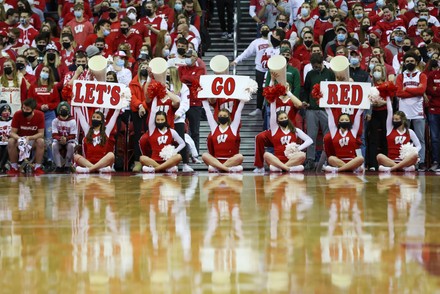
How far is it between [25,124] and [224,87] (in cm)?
293

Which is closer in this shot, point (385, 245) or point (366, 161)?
point (385, 245)

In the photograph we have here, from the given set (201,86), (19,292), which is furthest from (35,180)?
(19,292)

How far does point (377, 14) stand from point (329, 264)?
12340 millimetres

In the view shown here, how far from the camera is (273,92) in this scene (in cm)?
1412

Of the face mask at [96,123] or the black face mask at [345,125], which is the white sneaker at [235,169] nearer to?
the black face mask at [345,125]

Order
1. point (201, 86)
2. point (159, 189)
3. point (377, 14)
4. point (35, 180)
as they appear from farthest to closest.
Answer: point (377, 14)
point (201, 86)
point (35, 180)
point (159, 189)

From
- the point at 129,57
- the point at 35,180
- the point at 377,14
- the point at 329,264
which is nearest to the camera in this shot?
the point at 329,264

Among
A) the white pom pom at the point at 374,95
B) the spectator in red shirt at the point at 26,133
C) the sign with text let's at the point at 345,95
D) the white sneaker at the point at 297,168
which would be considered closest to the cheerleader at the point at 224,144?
the white sneaker at the point at 297,168

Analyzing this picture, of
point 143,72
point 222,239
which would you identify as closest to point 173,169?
point 143,72

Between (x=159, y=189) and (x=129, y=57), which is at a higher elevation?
(x=129, y=57)

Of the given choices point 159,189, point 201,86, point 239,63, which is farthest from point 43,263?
point 239,63

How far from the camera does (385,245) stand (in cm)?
636

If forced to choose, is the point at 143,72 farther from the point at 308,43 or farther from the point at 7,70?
the point at 308,43

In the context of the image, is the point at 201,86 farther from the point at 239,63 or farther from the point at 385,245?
the point at 385,245
